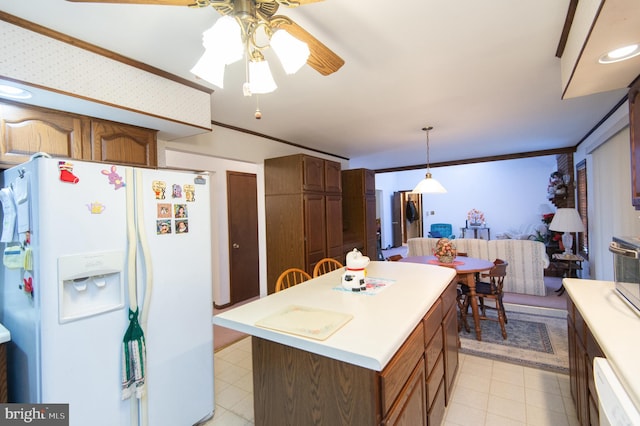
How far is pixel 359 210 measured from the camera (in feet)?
15.2

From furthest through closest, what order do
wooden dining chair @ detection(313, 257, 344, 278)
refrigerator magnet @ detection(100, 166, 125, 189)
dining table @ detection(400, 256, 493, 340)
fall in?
dining table @ detection(400, 256, 493, 340)
wooden dining chair @ detection(313, 257, 344, 278)
refrigerator magnet @ detection(100, 166, 125, 189)

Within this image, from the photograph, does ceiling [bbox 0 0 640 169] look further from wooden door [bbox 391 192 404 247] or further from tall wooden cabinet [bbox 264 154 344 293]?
wooden door [bbox 391 192 404 247]

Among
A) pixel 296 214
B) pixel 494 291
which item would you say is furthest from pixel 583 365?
pixel 296 214

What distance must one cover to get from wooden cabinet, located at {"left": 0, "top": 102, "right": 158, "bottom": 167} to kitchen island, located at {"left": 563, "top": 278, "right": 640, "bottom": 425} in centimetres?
269

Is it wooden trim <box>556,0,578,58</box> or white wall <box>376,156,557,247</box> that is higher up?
wooden trim <box>556,0,578,58</box>

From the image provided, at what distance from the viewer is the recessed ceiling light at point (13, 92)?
4.71 feet

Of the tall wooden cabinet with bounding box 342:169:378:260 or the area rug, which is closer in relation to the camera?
the area rug

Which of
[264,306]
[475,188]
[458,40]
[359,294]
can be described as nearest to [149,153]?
[264,306]

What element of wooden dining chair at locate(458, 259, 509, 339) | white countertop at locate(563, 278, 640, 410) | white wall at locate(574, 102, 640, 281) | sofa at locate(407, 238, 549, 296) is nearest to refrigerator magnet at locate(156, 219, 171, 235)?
white countertop at locate(563, 278, 640, 410)

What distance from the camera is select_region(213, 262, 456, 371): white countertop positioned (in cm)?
106

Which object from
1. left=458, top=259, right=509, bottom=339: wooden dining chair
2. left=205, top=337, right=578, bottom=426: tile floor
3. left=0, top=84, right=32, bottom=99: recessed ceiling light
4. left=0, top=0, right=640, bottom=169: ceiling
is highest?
left=0, top=0, right=640, bottom=169: ceiling

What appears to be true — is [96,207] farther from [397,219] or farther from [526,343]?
[397,219]

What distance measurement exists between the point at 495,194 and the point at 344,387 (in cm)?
842

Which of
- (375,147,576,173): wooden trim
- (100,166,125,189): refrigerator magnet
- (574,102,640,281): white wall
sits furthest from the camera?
(375,147,576,173): wooden trim
